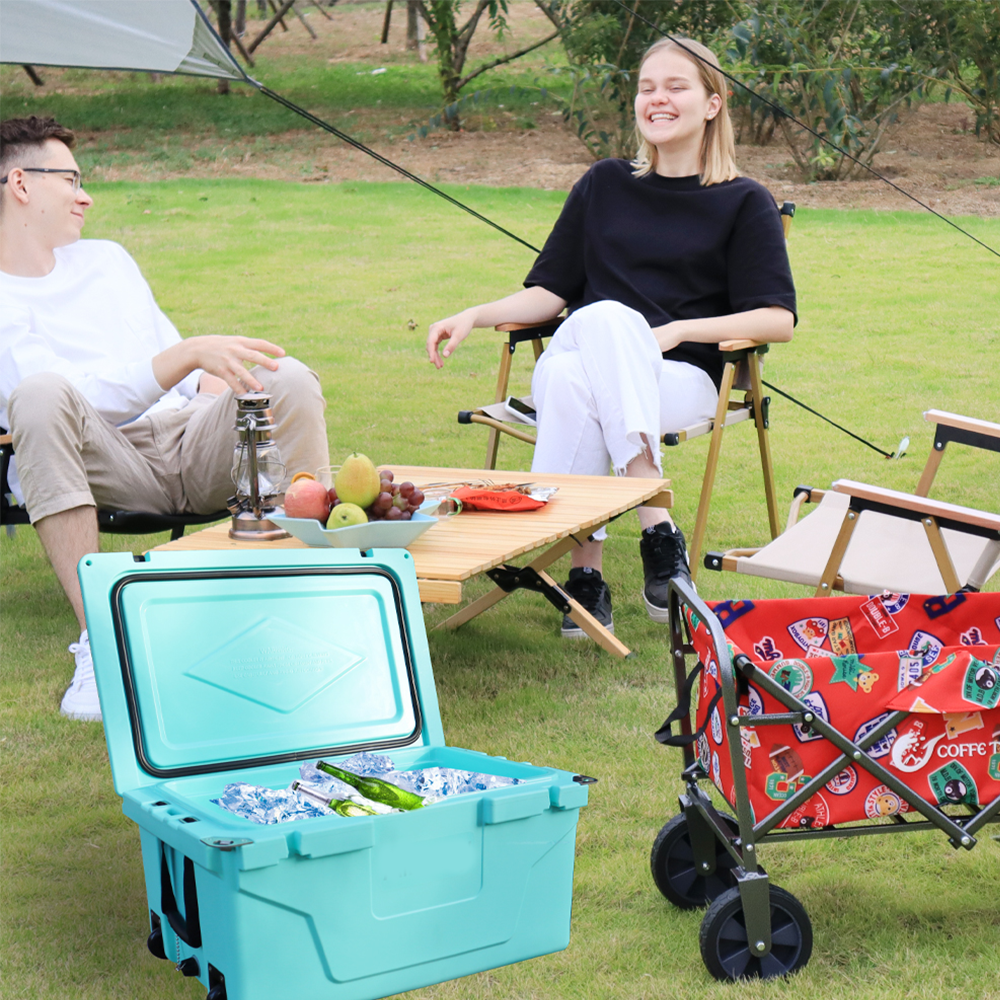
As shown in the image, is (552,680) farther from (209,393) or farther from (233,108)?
(233,108)

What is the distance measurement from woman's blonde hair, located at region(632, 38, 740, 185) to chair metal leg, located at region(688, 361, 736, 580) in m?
0.63

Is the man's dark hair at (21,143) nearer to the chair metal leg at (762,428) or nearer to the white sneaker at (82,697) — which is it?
the white sneaker at (82,697)

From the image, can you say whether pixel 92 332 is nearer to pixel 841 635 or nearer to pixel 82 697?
pixel 82 697

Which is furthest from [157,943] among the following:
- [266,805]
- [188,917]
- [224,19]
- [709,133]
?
[224,19]

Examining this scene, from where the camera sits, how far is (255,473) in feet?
8.34

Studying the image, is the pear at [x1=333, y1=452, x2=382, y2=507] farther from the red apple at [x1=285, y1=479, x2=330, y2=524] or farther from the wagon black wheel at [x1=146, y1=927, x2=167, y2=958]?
the wagon black wheel at [x1=146, y1=927, x2=167, y2=958]

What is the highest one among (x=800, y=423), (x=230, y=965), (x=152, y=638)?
(x=152, y=638)

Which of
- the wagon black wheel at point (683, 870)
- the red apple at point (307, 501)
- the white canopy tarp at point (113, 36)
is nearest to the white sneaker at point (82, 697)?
the red apple at point (307, 501)

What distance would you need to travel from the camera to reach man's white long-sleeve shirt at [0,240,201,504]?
291cm

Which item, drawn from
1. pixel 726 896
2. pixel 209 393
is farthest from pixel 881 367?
pixel 726 896

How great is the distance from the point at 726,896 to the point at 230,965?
0.67 m

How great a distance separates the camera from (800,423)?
213 inches

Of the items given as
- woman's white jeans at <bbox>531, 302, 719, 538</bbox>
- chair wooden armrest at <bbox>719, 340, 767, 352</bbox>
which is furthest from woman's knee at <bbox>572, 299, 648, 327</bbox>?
chair wooden armrest at <bbox>719, 340, 767, 352</bbox>

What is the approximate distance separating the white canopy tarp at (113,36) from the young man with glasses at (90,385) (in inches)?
46.4
